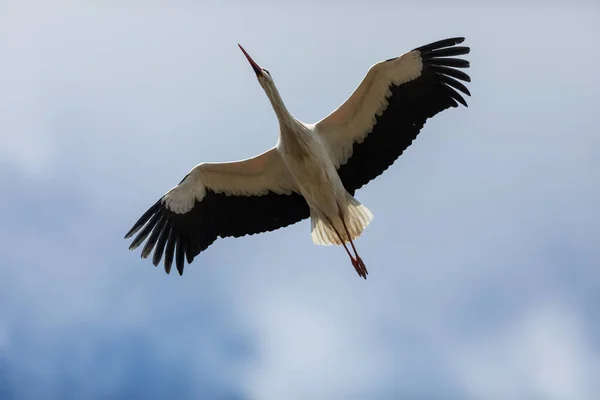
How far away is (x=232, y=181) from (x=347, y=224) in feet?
3.72

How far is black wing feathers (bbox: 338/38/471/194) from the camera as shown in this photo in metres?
8.57

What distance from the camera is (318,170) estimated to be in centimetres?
839

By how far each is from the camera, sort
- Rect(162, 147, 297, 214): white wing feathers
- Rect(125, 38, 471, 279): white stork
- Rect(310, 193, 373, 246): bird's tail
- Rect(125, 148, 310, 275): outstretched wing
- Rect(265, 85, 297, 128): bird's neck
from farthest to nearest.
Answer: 1. Rect(125, 148, 310, 275): outstretched wing
2. Rect(162, 147, 297, 214): white wing feathers
3. Rect(310, 193, 373, 246): bird's tail
4. Rect(125, 38, 471, 279): white stork
5. Rect(265, 85, 297, 128): bird's neck

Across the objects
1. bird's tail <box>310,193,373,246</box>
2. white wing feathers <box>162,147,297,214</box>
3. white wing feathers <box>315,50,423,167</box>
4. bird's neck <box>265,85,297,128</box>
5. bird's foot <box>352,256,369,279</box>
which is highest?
white wing feathers <box>315,50,423,167</box>

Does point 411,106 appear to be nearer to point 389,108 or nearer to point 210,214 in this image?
point 389,108

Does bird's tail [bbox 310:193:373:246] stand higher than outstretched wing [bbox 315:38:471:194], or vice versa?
outstretched wing [bbox 315:38:471:194]

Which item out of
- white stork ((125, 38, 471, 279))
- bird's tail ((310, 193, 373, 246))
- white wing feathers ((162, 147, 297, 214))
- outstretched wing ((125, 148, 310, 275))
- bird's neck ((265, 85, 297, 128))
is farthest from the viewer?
outstretched wing ((125, 148, 310, 275))

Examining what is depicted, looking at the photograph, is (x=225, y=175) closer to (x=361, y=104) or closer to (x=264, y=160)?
(x=264, y=160)

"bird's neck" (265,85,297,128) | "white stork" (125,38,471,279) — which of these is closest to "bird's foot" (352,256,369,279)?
"white stork" (125,38,471,279)

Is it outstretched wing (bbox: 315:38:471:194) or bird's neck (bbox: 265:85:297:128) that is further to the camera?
outstretched wing (bbox: 315:38:471:194)

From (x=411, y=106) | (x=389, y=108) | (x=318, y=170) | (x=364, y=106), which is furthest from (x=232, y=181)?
(x=411, y=106)

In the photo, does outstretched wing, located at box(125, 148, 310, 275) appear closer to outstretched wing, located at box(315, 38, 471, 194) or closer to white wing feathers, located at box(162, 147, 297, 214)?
white wing feathers, located at box(162, 147, 297, 214)

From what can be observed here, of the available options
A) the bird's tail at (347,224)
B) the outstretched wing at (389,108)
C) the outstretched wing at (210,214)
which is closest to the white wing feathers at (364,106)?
the outstretched wing at (389,108)

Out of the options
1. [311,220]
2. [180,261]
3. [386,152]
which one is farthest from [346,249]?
[180,261]
